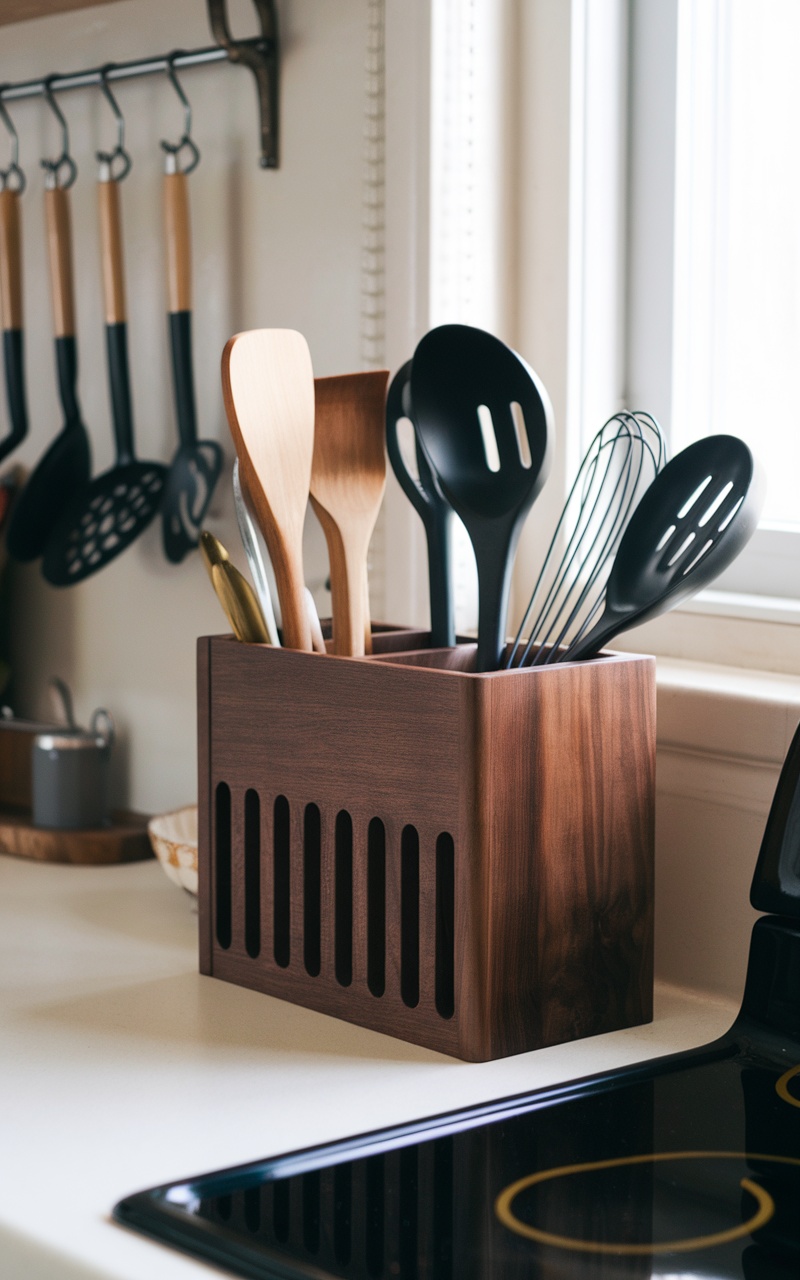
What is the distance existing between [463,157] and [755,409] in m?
0.27

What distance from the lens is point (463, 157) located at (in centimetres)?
108

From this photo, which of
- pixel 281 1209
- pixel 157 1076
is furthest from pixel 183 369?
pixel 281 1209

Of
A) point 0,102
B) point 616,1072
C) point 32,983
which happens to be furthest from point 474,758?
point 0,102

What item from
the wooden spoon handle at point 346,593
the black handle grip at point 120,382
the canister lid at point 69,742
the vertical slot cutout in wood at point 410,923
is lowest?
the vertical slot cutout in wood at point 410,923

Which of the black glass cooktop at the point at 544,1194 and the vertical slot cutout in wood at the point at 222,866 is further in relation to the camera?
the vertical slot cutout in wood at the point at 222,866

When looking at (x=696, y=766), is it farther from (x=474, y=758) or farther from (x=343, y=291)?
(x=343, y=291)

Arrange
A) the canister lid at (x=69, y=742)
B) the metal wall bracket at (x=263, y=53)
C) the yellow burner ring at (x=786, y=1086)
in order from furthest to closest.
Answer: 1. the canister lid at (x=69, y=742)
2. the metal wall bracket at (x=263, y=53)
3. the yellow burner ring at (x=786, y=1086)

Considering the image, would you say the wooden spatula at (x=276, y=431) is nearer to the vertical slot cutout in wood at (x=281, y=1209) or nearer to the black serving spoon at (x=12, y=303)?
the vertical slot cutout in wood at (x=281, y=1209)

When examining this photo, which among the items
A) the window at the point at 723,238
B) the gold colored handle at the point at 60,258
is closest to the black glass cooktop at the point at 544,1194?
the window at the point at 723,238

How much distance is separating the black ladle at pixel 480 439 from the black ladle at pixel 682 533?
0.06 metres

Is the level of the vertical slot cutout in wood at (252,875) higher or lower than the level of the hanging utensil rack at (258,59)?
lower

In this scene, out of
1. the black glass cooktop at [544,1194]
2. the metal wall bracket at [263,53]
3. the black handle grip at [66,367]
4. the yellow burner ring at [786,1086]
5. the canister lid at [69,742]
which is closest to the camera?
the black glass cooktop at [544,1194]

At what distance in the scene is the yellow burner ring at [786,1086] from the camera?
718 mm

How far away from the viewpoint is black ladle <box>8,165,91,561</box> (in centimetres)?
138
